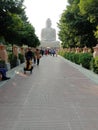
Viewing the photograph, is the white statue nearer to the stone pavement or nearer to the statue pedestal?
the statue pedestal

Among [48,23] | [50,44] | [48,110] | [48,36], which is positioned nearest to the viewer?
[48,110]

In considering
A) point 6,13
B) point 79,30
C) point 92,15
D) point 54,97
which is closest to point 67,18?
point 79,30

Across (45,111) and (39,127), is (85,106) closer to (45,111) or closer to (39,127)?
(45,111)

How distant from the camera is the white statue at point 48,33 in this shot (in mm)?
150875

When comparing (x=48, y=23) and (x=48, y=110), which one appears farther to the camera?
(x=48, y=23)

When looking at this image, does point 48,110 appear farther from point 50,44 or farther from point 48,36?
point 48,36

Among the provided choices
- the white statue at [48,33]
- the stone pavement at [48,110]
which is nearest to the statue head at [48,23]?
the white statue at [48,33]

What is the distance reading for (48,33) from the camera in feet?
499

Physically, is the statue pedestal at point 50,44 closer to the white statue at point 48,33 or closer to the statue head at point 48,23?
the white statue at point 48,33

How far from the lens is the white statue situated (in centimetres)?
15088

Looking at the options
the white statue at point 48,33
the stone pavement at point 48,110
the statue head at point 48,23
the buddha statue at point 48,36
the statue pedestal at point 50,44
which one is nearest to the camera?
the stone pavement at point 48,110

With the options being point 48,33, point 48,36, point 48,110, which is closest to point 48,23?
point 48,33

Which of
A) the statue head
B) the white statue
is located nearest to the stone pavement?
the white statue

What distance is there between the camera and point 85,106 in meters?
10.9
